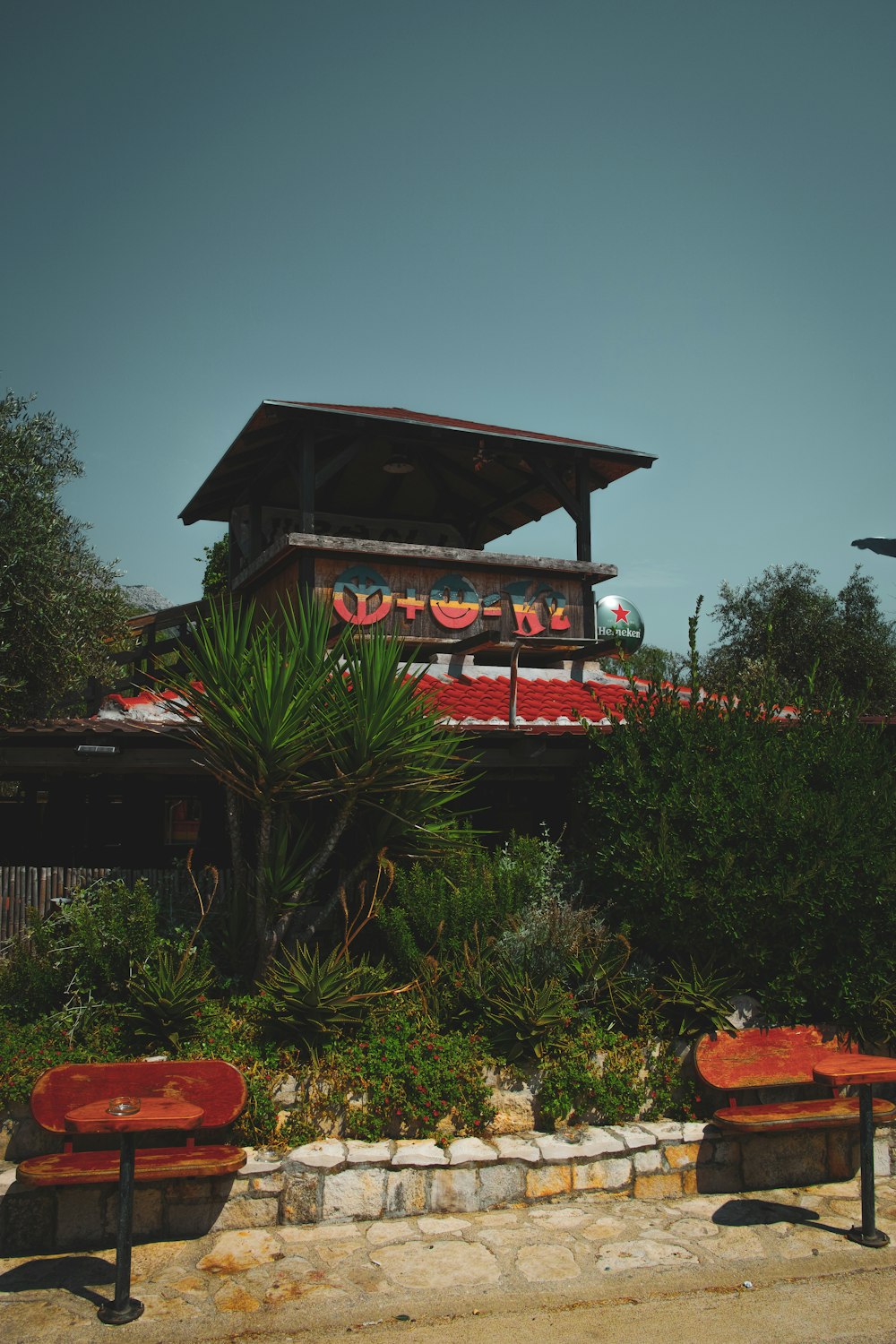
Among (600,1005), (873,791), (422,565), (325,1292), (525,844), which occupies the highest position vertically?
(422,565)

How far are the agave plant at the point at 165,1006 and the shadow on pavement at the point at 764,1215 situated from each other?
393 cm

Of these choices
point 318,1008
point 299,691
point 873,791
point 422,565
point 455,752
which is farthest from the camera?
point 422,565

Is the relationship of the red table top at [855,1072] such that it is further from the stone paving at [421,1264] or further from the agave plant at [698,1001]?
the agave plant at [698,1001]

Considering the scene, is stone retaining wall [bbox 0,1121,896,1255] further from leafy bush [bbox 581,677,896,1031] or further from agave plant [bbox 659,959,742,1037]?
leafy bush [bbox 581,677,896,1031]

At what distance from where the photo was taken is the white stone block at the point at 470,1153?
6418 millimetres

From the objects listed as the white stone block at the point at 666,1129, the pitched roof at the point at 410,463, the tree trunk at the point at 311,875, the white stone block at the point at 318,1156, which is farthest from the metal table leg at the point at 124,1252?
the pitched roof at the point at 410,463

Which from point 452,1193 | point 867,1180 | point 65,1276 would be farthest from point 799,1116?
point 65,1276

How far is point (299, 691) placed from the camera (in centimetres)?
768

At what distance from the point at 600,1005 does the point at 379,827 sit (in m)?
2.34

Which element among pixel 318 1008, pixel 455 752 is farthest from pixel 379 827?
pixel 318 1008

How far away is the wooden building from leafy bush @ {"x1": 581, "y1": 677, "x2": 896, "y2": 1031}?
48.4 inches

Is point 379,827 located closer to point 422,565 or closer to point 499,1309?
point 499,1309

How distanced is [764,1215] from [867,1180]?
0.81 m

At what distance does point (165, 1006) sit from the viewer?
688 centimetres
